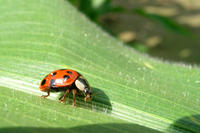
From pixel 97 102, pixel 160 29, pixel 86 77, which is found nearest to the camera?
pixel 97 102

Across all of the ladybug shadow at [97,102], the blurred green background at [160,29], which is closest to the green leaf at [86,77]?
the ladybug shadow at [97,102]

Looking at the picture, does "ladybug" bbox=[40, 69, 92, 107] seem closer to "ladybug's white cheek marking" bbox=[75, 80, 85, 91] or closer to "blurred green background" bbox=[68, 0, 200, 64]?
"ladybug's white cheek marking" bbox=[75, 80, 85, 91]

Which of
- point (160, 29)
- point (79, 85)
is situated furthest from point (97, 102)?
point (160, 29)

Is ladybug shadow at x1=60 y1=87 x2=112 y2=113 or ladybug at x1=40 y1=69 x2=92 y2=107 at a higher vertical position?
ladybug at x1=40 y1=69 x2=92 y2=107

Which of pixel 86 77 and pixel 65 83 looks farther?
pixel 86 77

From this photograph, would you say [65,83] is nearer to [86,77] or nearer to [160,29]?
[86,77]

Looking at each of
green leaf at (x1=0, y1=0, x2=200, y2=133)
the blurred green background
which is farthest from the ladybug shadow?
the blurred green background
